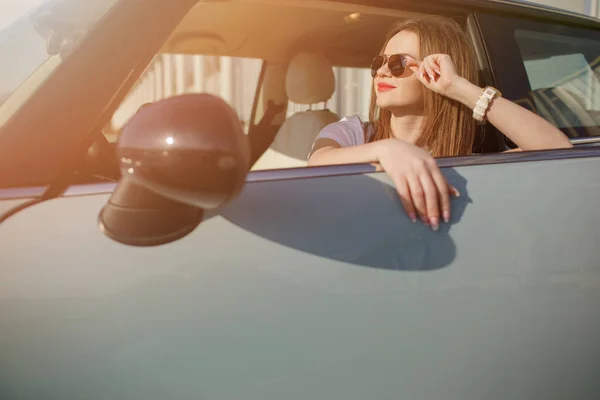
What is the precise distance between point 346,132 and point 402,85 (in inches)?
9.3

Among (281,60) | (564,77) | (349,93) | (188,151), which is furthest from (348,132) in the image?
(349,93)

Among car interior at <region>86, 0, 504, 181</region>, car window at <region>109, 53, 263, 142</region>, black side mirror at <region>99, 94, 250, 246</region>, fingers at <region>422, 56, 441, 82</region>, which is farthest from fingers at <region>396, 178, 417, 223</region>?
car window at <region>109, 53, 263, 142</region>

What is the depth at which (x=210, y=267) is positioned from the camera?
108 centimetres

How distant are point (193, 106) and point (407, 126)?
1.24 m

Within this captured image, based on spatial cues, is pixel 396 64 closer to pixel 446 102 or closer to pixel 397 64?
pixel 397 64

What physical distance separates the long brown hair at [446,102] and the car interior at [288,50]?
148 millimetres

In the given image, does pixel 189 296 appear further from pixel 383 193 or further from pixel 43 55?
pixel 43 55

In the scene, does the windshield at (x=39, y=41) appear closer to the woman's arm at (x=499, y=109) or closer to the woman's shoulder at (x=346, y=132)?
the woman's shoulder at (x=346, y=132)

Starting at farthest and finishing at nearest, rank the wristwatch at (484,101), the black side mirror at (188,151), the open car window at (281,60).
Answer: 1. the open car window at (281,60)
2. the wristwatch at (484,101)
3. the black side mirror at (188,151)

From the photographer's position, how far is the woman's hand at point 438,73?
Result: 1759 millimetres

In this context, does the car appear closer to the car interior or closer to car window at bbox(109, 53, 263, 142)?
the car interior

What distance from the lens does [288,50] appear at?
3010 mm

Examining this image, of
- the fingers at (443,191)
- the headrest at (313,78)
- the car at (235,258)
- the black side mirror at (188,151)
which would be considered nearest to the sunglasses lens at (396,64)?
the car at (235,258)

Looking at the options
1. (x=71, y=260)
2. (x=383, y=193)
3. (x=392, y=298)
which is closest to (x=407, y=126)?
(x=383, y=193)
